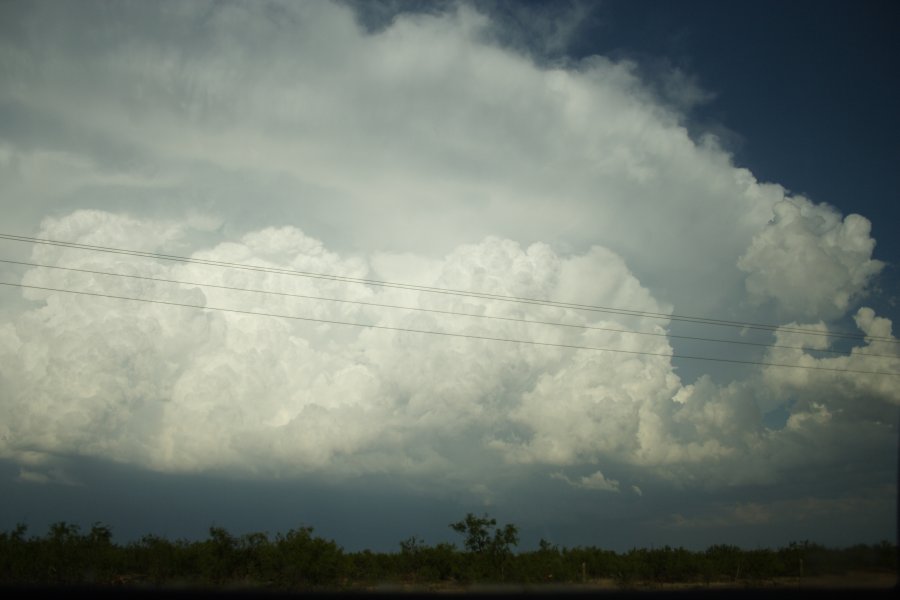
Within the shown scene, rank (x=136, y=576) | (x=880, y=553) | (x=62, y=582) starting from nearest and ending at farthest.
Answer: (x=880, y=553) < (x=62, y=582) < (x=136, y=576)

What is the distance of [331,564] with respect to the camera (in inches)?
1499

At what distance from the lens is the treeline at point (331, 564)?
114ft

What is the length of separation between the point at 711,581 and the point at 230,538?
122ft

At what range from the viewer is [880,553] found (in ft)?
60.2

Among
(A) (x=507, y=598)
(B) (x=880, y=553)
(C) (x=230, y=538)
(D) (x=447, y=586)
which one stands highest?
(B) (x=880, y=553)

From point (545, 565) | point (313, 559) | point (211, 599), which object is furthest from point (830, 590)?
point (313, 559)

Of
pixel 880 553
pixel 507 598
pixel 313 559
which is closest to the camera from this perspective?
pixel 507 598

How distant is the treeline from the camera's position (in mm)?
34844

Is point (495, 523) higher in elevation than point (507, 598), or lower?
lower

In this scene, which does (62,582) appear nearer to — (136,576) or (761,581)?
(136,576)

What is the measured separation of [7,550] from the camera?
117 ft

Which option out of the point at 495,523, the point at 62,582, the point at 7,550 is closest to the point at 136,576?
the point at 62,582

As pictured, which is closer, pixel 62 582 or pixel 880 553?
pixel 880 553

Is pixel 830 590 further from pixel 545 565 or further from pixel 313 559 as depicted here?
pixel 313 559
